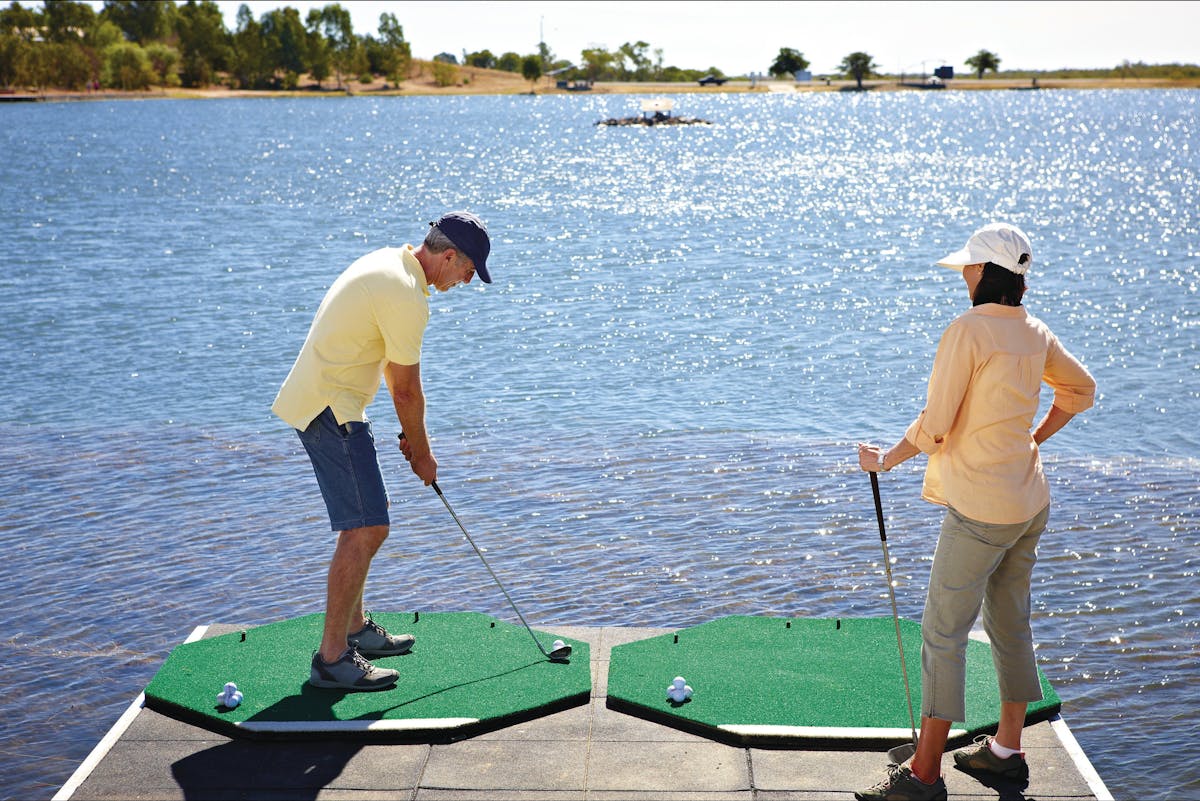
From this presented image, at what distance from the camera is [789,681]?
18.3 feet

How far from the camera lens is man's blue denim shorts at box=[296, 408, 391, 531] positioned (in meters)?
5.44

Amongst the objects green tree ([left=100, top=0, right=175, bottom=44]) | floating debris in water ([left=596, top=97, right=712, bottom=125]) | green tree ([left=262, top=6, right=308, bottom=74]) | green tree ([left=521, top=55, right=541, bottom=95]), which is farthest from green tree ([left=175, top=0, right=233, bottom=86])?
floating debris in water ([left=596, top=97, right=712, bottom=125])

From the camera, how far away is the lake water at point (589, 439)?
7.57 m

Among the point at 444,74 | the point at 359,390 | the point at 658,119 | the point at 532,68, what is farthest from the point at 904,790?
the point at 444,74

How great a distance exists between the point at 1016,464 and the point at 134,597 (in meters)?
5.56

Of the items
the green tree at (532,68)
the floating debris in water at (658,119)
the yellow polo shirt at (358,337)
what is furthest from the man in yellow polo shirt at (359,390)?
the green tree at (532,68)

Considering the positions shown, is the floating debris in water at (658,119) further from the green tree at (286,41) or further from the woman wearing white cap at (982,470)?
the woman wearing white cap at (982,470)

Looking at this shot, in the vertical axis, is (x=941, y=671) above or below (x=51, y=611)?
above

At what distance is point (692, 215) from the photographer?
38.9m

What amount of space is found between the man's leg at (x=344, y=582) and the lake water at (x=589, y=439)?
4.50 feet

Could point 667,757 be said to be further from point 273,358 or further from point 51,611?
point 273,358

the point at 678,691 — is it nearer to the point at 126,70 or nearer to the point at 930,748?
the point at 930,748

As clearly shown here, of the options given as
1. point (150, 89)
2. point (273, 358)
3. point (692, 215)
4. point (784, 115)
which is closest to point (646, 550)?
point (273, 358)

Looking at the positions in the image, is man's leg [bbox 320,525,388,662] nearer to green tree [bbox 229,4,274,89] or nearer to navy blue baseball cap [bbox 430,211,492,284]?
navy blue baseball cap [bbox 430,211,492,284]
